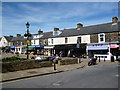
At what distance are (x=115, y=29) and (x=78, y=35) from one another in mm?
8405

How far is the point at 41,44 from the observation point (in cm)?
3828

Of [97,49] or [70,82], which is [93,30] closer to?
[97,49]

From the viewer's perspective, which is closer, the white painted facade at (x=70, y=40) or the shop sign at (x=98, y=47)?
the shop sign at (x=98, y=47)

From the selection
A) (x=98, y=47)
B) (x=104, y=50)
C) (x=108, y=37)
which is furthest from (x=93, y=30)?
(x=104, y=50)

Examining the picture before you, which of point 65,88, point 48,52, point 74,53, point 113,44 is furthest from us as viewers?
point 48,52

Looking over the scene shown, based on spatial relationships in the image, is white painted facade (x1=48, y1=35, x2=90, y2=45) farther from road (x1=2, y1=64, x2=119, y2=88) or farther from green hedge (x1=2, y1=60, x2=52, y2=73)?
road (x1=2, y1=64, x2=119, y2=88)

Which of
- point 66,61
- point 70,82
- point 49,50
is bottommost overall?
point 70,82

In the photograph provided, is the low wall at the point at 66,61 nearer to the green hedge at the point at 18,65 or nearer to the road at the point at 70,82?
the green hedge at the point at 18,65

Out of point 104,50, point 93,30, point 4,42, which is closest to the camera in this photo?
point 104,50

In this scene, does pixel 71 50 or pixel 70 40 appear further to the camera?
pixel 71 50

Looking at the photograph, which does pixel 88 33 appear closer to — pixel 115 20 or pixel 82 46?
pixel 82 46

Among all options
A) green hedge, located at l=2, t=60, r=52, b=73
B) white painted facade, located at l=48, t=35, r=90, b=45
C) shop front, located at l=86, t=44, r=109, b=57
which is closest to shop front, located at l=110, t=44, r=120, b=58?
shop front, located at l=86, t=44, r=109, b=57

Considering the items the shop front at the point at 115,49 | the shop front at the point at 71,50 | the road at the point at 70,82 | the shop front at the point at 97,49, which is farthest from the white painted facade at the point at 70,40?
the road at the point at 70,82

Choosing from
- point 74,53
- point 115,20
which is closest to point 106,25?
point 115,20
